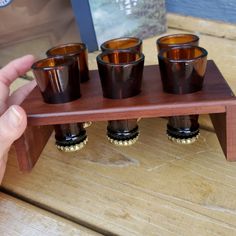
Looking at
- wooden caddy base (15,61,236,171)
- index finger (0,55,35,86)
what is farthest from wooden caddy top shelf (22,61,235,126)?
index finger (0,55,35,86)

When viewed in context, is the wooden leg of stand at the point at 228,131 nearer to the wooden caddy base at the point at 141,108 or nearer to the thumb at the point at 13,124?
the wooden caddy base at the point at 141,108

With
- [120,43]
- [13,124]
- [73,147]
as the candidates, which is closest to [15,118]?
[13,124]

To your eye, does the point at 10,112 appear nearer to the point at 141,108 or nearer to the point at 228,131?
the point at 141,108

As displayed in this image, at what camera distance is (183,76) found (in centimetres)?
54

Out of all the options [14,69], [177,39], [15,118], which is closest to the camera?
[15,118]

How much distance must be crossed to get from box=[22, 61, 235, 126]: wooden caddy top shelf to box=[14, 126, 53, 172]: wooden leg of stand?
1.2 inches

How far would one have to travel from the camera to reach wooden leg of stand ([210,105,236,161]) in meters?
0.53

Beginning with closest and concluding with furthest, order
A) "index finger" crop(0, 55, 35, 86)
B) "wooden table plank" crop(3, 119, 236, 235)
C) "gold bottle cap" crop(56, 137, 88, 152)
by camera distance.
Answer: "wooden table plank" crop(3, 119, 236, 235), "gold bottle cap" crop(56, 137, 88, 152), "index finger" crop(0, 55, 35, 86)

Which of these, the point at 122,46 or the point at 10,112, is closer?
the point at 10,112

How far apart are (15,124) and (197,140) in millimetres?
281

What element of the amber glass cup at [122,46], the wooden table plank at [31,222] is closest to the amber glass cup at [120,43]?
the amber glass cup at [122,46]

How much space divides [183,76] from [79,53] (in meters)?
0.17

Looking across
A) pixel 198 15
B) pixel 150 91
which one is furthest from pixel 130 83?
pixel 198 15

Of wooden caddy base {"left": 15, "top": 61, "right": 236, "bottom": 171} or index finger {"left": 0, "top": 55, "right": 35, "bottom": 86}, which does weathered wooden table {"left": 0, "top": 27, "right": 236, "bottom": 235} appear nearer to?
wooden caddy base {"left": 15, "top": 61, "right": 236, "bottom": 171}
